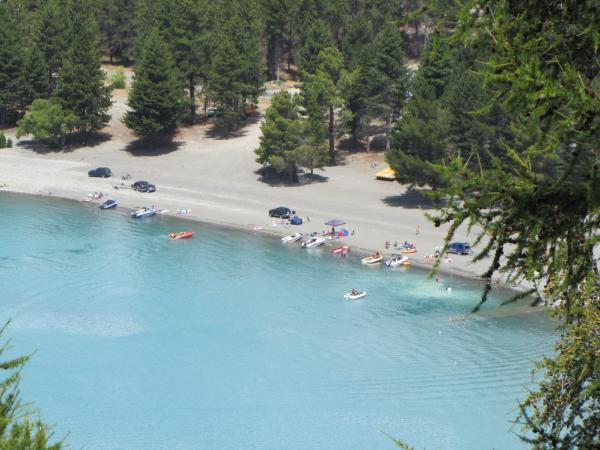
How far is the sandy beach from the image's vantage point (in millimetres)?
71188

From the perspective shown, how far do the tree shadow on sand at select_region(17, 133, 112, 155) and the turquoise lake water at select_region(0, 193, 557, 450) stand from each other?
25.1 metres

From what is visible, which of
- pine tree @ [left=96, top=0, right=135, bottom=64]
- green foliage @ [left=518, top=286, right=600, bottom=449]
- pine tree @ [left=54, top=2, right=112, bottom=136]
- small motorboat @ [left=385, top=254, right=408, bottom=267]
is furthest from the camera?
pine tree @ [left=96, top=0, right=135, bottom=64]

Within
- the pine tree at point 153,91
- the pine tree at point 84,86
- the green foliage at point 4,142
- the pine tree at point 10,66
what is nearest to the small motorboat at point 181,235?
the pine tree at point 153,91

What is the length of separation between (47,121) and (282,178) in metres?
25.2

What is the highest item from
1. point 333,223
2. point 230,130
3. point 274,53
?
point 274,53

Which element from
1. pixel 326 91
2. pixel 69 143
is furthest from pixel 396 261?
pixel 69 143

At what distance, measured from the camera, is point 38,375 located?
47.2 m

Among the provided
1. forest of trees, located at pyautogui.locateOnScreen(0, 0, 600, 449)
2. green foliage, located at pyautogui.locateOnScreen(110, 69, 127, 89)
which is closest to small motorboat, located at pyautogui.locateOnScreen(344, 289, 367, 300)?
forest of trees, located at pyautogui.locateOnScreen(0, 0, 600, 449)

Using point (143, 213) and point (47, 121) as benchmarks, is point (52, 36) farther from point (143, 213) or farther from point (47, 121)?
point (143, 213)

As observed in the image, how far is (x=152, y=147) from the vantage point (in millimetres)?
93375

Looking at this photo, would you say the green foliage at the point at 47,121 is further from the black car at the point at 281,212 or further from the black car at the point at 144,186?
the black car at the point at 281,212

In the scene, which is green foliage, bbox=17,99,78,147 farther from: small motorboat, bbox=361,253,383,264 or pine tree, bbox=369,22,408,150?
small motorboat, bbox=361,253,383,264

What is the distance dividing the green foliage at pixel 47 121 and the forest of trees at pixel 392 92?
0.67 ft

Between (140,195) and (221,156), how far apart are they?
1194cm
